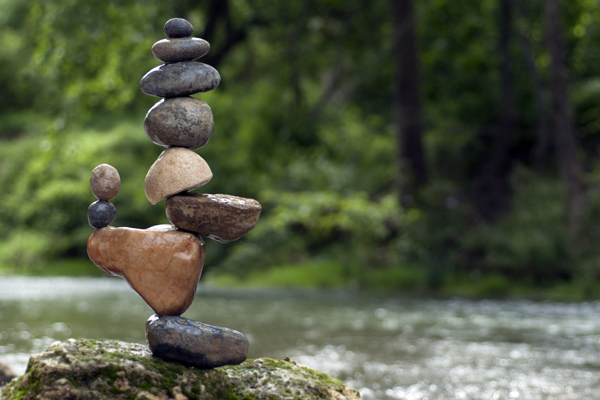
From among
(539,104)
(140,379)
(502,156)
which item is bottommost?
(140,379)

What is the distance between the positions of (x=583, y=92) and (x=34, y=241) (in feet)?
50.2

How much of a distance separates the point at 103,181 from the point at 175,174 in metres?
0.33

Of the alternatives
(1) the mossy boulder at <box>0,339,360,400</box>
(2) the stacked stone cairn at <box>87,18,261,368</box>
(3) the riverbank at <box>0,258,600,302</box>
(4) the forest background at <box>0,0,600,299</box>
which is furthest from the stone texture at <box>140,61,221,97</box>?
(3) the riverbank at <box>0,258,600,302</box>

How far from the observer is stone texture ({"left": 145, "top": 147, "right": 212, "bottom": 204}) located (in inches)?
113

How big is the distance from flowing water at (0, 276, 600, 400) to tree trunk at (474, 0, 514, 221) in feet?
14.5

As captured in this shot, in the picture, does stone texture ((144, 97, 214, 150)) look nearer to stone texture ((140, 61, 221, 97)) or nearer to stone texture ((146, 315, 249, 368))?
stone texture ((140, 61, 221, 97))

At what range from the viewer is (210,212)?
2842 millimetres

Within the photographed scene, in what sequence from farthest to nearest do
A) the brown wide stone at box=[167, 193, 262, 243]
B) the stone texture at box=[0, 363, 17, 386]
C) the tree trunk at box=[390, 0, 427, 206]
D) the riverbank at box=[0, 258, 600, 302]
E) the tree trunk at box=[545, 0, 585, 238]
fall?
the tree trunk at box=[390, 0, 427, 206], the tree trunk at box=[545, 0, 585, 238], the riverbank at box=[0, 258, 600, 302], the stone texture at box=[0, 363, 17, 386], the brown wide stone at box=[167, 193, 262, 243]

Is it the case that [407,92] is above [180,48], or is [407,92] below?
above

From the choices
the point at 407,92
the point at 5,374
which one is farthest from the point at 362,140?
the point at 5,374

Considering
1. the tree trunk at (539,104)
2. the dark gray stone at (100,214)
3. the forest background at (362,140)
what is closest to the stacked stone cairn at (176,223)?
the dark gray stone at (100,214)

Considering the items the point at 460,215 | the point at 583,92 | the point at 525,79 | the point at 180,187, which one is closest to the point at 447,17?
the point at 525,79

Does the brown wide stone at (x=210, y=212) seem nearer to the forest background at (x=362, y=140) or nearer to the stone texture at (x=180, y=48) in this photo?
the stone texture at (x=180, y=48)

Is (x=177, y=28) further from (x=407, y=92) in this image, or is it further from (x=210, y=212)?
(x=407, y=92)
